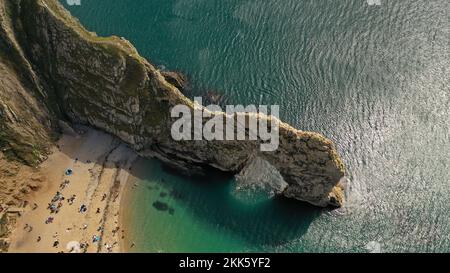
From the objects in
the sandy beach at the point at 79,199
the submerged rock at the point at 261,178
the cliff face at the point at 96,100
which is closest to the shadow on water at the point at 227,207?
the submerged rock at the point at 261,178

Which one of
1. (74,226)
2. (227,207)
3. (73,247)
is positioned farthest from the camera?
(227,207)

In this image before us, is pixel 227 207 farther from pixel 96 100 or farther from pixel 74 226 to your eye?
pixel 96 100

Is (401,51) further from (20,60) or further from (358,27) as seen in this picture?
(20,60)

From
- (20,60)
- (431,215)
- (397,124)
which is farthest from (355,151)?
(20,60)

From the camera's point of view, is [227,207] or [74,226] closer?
[74,226]

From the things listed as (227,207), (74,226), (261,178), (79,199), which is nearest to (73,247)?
(74,226)

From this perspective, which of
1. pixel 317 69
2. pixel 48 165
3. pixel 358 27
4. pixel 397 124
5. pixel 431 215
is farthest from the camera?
pixel 358 27
